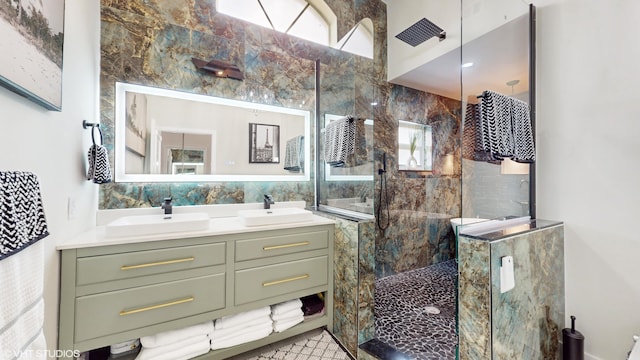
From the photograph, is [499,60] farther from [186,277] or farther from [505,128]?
[186,277]

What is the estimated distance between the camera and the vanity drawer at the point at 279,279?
5.82 ft

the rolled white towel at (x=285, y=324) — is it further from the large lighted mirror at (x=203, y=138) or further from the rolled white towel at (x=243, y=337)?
the large lighted mirror at (x=203, y=138)

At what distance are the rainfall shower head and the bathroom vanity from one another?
213 cm

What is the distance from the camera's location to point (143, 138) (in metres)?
2.06

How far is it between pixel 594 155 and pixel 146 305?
3001 mm

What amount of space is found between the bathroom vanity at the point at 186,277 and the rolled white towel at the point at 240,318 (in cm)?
9

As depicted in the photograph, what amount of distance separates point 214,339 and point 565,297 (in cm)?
247

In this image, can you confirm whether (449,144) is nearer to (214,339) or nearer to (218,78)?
(218,78)

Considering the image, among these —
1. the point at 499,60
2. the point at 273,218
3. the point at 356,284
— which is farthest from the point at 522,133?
the point at 273,218

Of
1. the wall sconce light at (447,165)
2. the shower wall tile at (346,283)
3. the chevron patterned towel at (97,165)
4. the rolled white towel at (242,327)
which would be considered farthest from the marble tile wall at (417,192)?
the chevron patterned towel at (97,165)

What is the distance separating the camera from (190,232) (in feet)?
5.36

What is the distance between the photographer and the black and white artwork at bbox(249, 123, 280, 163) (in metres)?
2.47

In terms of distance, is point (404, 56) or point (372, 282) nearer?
point (372, 282)

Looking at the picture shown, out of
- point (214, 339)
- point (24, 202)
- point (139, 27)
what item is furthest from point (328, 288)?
point (139, 27)
